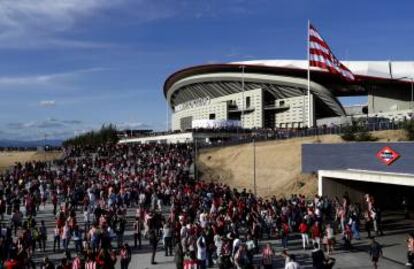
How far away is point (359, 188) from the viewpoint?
91.9 feet

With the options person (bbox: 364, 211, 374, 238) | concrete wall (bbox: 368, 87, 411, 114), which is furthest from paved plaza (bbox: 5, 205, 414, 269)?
concrete wall (bbox: 368, 87, 411, 114)

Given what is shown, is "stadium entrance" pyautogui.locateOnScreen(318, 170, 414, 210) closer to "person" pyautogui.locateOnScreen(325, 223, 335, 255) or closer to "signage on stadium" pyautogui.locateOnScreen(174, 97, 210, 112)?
"person" pyautogui.locateOnScreen(325, 223, 335, 255)

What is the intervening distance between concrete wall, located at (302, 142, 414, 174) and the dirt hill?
7.15 ft

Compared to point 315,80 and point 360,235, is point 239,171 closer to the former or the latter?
point 360,235

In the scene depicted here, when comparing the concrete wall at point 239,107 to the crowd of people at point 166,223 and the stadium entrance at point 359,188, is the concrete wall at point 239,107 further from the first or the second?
the crowd of people at point 166,223

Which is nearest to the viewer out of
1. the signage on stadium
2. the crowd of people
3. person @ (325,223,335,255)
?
the crowd of people

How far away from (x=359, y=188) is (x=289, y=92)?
199 feet

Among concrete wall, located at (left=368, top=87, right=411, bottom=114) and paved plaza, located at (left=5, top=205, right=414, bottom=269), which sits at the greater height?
concrete wall, located at (left=368, top=87, right=411, bottom=114)

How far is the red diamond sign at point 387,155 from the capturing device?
82.2ft

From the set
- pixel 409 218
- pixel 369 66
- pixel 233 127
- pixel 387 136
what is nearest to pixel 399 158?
pixel 409 218

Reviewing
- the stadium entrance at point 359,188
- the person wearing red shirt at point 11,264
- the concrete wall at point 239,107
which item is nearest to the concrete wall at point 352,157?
the stadium entrance at point 359,188

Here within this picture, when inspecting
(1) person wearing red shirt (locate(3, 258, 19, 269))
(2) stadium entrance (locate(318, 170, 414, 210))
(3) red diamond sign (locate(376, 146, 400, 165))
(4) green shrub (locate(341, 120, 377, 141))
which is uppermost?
(4) green shrub (locate(341, 120, 377, 141))

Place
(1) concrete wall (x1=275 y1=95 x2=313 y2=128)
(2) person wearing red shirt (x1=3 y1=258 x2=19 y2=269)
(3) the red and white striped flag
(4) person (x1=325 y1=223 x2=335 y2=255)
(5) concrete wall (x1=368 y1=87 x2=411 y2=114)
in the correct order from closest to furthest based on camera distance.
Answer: (2) person wearing red shirt (x1=3 y1=258 x2=19 y2=269), (4) person (x1=325 y1=223 x2=335 y2=255), (3) the red and white striped flag, (5) concrete wall (x1=368 y1=87 x2=411 y2=114), (1) concrete wall (x1=275 y1=95 x2=313 y2=128)

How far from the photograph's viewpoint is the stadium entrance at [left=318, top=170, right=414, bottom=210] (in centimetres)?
2681
